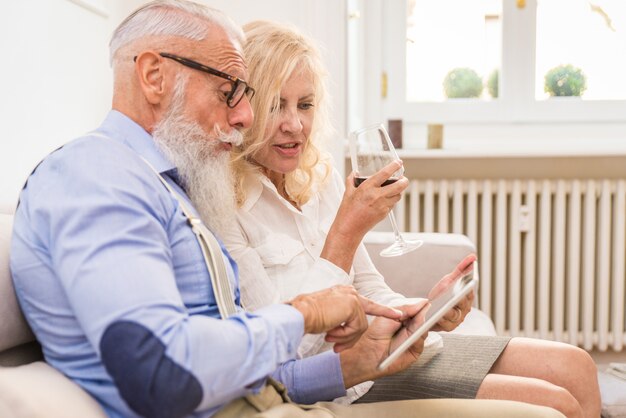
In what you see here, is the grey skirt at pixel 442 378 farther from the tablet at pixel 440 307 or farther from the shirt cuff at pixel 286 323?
the shirt cuff at pixel 286 323

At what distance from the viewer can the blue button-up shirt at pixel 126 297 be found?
81 cm

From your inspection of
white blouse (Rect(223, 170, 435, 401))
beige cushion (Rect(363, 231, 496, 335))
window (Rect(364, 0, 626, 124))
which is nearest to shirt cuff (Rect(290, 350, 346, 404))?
white blouse (Rect(223, 170, 435, 401))

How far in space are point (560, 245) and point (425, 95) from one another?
36.0 inches

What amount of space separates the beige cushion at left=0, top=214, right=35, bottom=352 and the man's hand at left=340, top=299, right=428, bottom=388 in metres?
0.55

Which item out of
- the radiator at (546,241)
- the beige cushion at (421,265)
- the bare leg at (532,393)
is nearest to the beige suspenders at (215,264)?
the bare leg at (532,393)

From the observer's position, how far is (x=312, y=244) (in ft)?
5.07

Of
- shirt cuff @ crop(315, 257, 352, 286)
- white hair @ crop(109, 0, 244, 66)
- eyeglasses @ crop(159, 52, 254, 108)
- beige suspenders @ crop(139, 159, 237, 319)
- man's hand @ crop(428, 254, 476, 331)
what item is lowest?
man's hand @ crop(428, 254, 476, 331)

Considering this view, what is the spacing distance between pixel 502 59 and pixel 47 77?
7.12ft

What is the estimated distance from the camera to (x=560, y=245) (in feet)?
10.2

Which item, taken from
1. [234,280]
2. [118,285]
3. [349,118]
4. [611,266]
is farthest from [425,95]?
[118,285]

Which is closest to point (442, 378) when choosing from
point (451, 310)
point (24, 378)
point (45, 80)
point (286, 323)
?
point (451, 310)

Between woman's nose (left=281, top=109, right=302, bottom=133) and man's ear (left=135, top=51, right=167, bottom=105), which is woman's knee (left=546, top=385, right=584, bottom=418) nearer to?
woman's nose (left=281, top=109, right=302, bottom=133)

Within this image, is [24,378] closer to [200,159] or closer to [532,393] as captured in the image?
[200,159]

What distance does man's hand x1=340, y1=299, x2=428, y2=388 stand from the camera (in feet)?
4.22
